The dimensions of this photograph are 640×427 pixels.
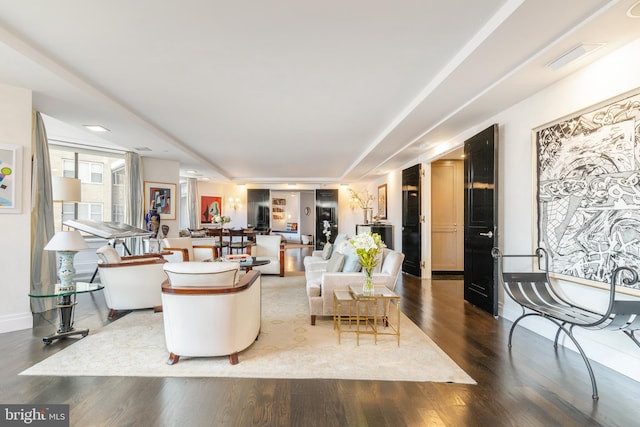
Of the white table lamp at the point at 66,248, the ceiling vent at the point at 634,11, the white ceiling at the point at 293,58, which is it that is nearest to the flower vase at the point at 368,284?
the white ceiling at the point at 293,58

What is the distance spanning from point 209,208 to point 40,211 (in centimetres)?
787

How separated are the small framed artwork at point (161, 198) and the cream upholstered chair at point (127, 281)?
3291 mm

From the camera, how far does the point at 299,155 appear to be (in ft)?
24.5

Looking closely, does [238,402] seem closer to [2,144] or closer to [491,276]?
[491,276]

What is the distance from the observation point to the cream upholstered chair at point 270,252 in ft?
20.8

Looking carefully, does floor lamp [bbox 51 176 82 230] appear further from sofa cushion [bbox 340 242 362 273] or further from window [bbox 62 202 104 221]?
sofa cushion [bbox 340 242 362 273]

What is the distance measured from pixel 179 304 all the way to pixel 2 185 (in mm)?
2683

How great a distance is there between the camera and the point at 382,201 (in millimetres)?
9602

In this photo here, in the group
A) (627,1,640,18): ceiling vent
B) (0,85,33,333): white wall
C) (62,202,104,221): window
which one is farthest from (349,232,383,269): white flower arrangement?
(62,202,104,221): window

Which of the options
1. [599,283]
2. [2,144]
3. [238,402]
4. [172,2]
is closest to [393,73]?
[172,2]

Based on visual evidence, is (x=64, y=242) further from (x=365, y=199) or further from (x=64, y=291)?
(x=365, y=199)

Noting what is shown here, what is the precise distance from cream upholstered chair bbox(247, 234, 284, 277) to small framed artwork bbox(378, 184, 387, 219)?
3.87 m

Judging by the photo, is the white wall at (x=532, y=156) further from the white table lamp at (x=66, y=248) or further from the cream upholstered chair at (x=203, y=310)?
the white table lamp at (x=66, y=248)

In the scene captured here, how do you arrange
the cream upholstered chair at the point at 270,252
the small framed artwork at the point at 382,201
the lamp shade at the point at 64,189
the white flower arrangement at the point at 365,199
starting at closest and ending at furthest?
the lamp shade at the point at 64,189 < the cream upholstered chair at the point at 270,252 < the small framed artwork at the point at 382,201 < the white flower arrangement at the point at 365,199
